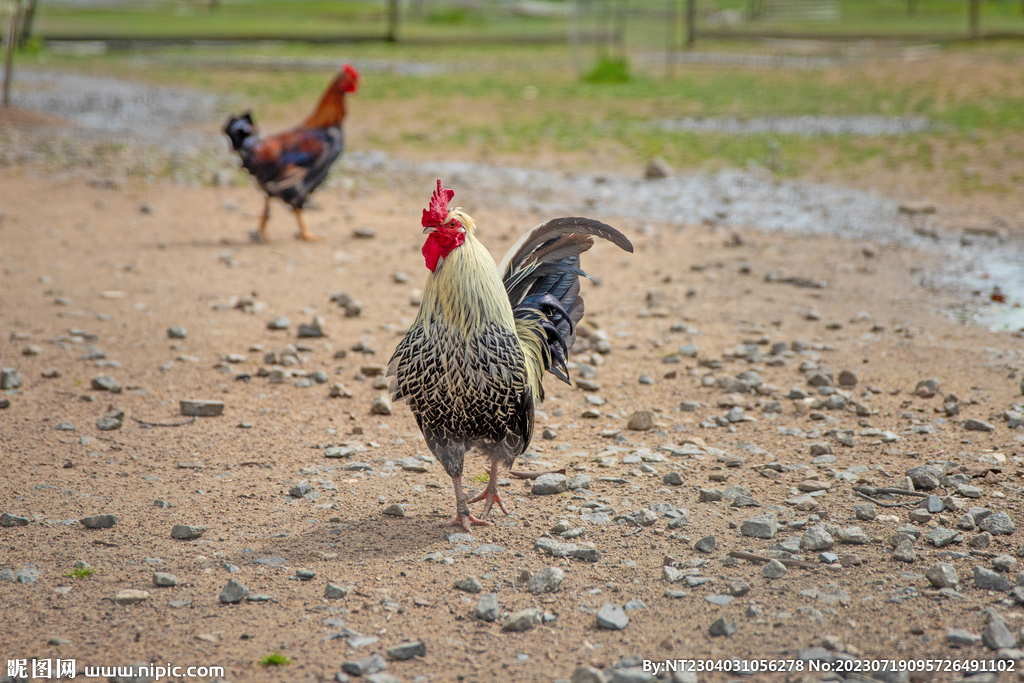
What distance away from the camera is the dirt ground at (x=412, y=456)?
3.51 metres

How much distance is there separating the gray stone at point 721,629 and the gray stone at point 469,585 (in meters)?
1.00

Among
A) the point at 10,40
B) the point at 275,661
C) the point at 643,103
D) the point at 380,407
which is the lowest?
the point at 275,661

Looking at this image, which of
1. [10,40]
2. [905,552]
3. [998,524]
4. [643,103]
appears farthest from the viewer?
[643,103]

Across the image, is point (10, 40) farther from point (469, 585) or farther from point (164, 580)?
point (469, 585)

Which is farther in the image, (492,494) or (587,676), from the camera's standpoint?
(492,494)

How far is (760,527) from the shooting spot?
424cm

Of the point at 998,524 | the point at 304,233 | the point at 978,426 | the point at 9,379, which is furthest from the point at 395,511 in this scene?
the point at 304,233

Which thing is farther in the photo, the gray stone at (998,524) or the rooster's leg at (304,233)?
the rooster's leg at (304,233)

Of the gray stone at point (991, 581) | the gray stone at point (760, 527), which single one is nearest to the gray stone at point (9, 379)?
the gray stone at point (760, 527)

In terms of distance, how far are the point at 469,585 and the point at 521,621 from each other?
36cm

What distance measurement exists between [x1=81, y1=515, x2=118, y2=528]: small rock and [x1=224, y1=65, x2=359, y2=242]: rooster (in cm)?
578

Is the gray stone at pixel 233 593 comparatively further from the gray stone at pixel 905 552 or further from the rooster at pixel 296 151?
the rooster at pixel 296 151

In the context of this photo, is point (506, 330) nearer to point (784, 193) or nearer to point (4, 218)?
point (4, 218)

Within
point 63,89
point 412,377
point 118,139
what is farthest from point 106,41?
point 412,377
